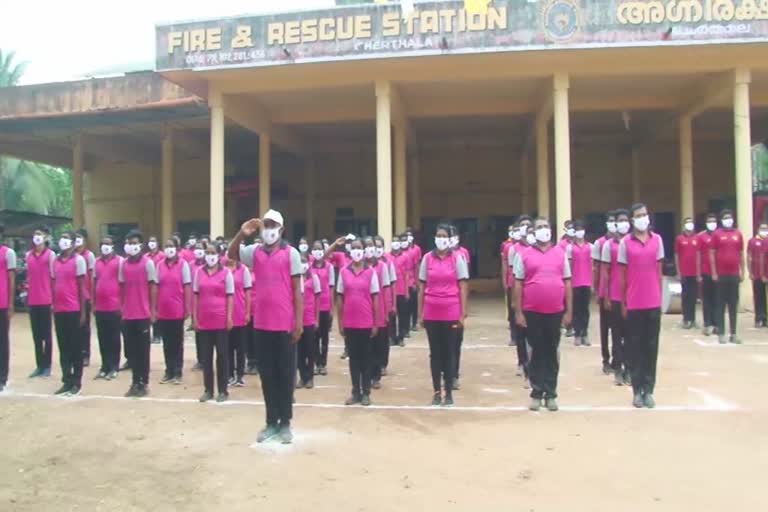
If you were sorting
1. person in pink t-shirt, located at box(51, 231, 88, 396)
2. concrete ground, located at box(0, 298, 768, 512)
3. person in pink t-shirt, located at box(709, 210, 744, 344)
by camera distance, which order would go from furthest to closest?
person in pink t-shirt, located at box(709, 210, 744, 344)
person in pink t-shirt, located at box(51, 231, 88, 396)
concrete ground, located at box(0, 298, 768, 512)

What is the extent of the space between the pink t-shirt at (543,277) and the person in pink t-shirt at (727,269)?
4.99 m

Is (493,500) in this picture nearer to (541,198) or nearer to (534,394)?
(534,394)

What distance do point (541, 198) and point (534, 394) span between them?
1273cm

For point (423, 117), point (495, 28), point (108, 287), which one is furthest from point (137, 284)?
point (423, 117)

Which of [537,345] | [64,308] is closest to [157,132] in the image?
[64,308]

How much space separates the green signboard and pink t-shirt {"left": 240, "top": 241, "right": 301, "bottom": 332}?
910cm

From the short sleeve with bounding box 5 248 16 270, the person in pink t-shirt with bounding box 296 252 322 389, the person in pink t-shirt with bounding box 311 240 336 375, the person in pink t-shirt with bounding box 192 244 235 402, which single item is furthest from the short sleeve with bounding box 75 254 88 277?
the person in pink t-shirt with bounding box 311 240 336 375

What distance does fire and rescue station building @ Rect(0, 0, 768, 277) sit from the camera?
1385 cm

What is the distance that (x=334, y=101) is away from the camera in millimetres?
17625

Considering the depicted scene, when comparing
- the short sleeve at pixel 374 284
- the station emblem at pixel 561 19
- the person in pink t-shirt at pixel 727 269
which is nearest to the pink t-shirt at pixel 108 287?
the short sleeve at pixel 374 284

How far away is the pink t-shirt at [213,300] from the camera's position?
7.39 m

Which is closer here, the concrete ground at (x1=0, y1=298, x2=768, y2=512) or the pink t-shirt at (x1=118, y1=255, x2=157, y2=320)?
the concrete ground at (x1=0, y1=298, x2=768, y2=512)

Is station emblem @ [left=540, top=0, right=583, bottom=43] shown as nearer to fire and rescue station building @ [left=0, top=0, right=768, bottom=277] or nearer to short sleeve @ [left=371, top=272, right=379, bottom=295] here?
fire and rescue station building @ [left=0, top=0, right=768, bottom=277]

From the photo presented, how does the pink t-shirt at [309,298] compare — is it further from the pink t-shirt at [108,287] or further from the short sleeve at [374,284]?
the pink t-shirt at [108,287]
